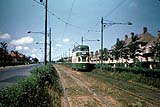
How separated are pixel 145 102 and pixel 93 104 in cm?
295

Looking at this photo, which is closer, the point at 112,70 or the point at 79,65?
the point at 112,70

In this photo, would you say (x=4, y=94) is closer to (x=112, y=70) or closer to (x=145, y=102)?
(x=145, y=102)

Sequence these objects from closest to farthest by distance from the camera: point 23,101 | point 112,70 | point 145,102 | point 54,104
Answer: point 23,101
point 54,104
point 145,102
point 112,70

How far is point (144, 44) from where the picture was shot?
6412 centimetres

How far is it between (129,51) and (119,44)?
949 cm

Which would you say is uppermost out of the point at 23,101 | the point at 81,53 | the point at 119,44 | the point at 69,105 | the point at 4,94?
the point at 119,44

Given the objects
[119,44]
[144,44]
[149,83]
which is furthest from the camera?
[144,44]

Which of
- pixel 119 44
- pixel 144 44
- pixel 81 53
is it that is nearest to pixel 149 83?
pixel 81 53

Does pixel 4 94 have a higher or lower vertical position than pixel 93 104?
higher

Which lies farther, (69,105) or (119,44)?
(119,44)

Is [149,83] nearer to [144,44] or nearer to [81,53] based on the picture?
[81,53]

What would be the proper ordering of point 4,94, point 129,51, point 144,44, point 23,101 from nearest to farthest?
point 4,94 → point 23,101 → point 129,51 → point 144,44

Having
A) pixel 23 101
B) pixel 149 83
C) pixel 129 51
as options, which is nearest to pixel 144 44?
pixel 129 51

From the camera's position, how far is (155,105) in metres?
10.4
